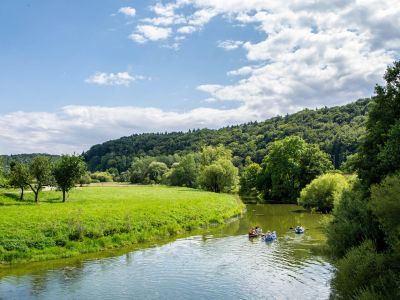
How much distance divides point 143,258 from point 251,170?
3199 inches

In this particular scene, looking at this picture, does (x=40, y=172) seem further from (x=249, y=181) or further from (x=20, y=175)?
(x=249, y=181)

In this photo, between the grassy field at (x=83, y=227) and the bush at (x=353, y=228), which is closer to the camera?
the bush at (x=353, y=228)

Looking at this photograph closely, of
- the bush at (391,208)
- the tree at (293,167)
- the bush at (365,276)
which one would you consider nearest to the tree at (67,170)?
the bush at (365,276)

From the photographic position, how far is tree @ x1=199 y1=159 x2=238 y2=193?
96.7 m

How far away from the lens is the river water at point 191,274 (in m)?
23.5

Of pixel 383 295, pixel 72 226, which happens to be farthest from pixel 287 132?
pixel 383 295

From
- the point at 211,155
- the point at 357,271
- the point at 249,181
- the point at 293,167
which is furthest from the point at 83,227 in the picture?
the point at 211,155

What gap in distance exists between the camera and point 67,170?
182 feet

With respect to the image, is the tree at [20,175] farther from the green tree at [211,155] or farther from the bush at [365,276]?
the green tree at [211,155]

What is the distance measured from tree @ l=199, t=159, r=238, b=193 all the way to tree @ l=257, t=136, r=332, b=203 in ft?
31.4

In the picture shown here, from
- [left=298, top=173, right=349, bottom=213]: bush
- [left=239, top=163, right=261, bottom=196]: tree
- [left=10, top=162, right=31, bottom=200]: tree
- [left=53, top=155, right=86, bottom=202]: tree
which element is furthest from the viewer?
[left=239, top=163, right=261, bottom=196]: tree

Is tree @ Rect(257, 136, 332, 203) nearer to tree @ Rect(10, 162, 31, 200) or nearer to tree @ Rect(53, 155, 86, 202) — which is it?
tree @ Rect(53, 155, 86, 202)

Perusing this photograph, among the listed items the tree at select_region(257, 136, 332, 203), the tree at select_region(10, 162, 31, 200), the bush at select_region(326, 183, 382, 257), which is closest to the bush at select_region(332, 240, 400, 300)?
the bush at select_region(326, 183, 382, 257)

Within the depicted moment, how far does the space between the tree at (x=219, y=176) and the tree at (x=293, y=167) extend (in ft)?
31.4
